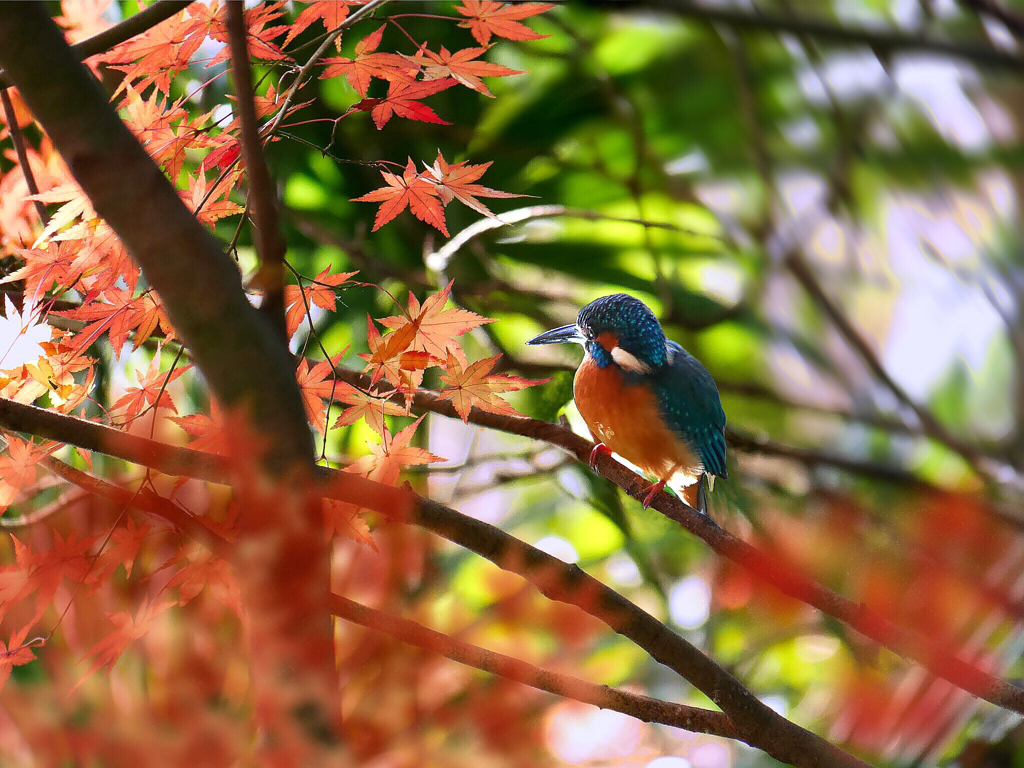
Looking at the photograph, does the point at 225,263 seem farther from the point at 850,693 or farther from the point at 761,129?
the point at 850,693

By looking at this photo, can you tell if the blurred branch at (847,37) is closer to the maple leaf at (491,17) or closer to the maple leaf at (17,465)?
the maple leaf at (491,17)

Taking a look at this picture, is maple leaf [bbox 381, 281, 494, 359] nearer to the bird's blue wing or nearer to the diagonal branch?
the diagonal branch

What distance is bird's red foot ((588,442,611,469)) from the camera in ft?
2.62

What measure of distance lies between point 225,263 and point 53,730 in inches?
10.4

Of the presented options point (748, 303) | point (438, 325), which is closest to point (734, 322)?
point (748, 303)

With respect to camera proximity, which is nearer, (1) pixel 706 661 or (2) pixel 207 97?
(1) pixel 706 661

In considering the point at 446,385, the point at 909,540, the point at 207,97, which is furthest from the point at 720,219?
the point at 207,97

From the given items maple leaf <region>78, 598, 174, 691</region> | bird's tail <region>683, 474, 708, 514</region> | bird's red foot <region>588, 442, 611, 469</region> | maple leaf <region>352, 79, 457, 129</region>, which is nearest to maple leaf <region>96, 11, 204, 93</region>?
maple leaf <region>352, 79, 457, 129</region>

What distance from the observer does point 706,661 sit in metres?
0.54

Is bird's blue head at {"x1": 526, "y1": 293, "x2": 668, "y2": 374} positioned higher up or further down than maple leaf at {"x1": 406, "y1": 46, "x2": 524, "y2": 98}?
further down

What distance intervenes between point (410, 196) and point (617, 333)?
29 cm

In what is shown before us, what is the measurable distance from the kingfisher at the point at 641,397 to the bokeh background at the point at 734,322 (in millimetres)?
105

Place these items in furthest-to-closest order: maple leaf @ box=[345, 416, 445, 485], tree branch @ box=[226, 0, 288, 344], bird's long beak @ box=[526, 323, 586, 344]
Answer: bird's long beak @ box=[526, 323, 586, 344]
maple leaf @ box=[345, 416, 445, 485]
tree branch @ box=[226, 0, 288, 344]

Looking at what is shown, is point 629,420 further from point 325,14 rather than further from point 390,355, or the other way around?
point 325,14
